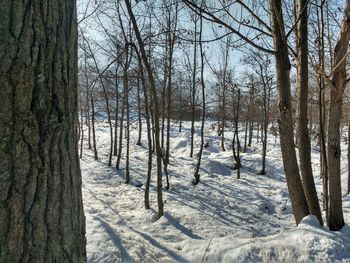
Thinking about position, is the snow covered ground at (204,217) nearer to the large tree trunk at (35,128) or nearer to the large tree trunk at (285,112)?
the large tree trunk at (285,112)

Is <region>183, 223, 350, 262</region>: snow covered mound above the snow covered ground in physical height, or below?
above

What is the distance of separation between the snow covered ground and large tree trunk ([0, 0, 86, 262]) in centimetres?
266

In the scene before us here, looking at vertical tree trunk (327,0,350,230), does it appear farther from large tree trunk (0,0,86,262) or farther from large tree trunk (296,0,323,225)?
large tree trunk (0,0,86,262)

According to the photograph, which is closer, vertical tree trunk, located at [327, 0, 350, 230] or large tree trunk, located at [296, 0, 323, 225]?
vertical tree trunk, located at [327, 0, 350, 230]

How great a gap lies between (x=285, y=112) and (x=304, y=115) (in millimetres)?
542

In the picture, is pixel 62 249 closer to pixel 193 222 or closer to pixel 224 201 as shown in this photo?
pixel 193 222

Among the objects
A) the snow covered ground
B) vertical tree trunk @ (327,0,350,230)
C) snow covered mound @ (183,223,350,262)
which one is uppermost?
vertical tree trunk @ (327,0,350,230)

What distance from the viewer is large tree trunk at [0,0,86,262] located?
1005mm

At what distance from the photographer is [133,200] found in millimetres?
9719

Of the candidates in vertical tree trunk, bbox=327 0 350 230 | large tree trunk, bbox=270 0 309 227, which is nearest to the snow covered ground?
vertical tree trunk, bbox=327 0 350 230

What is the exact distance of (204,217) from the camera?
26.9ft

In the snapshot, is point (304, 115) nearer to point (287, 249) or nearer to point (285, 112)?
point (285, 112)

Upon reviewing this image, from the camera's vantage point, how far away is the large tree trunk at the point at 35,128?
100 centimetres

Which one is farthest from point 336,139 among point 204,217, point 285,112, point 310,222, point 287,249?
point 204,217
